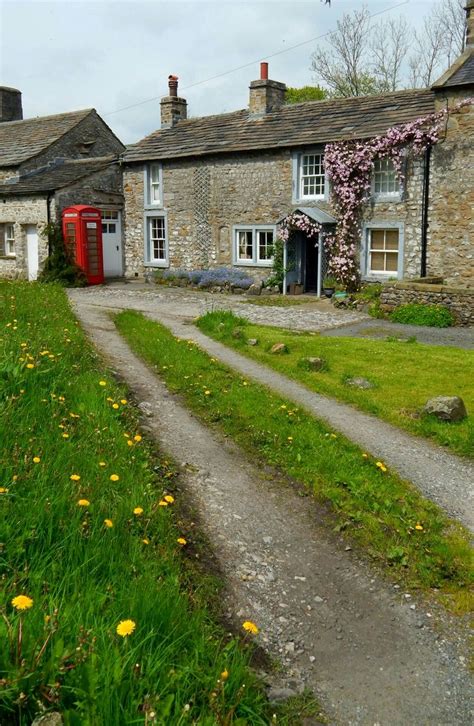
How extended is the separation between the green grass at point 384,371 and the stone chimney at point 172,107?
18.5 metres

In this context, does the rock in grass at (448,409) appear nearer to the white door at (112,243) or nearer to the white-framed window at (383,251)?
the white-framed window at (383,251)

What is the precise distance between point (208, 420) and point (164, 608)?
4959 mm

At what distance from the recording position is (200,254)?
27969mm

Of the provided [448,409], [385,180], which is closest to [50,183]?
[385,180]

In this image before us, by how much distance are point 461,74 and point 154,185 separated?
13917mm

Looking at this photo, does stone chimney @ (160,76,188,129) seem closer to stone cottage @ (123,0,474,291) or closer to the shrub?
stone cottage @ (123,0,474,291)

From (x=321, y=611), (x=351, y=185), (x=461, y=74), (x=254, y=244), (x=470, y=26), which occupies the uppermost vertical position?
(x=470, y=26)

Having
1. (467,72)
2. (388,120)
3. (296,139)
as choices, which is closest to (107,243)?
(296,139)

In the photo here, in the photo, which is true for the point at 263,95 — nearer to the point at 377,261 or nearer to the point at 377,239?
the point at 377,239

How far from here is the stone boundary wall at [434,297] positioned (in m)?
17.4

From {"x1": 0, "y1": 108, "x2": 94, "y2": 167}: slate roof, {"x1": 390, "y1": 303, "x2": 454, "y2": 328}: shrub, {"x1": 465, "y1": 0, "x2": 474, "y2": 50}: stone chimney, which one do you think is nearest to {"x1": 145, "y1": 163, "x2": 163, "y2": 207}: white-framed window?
{"x1": 0, "y1": 108, "x2": 94, "y2": 167}: slate roof

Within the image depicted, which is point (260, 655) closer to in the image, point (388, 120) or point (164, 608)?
point (164, 608)

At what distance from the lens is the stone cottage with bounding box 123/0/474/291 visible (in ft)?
69.1

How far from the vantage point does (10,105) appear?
127ft
